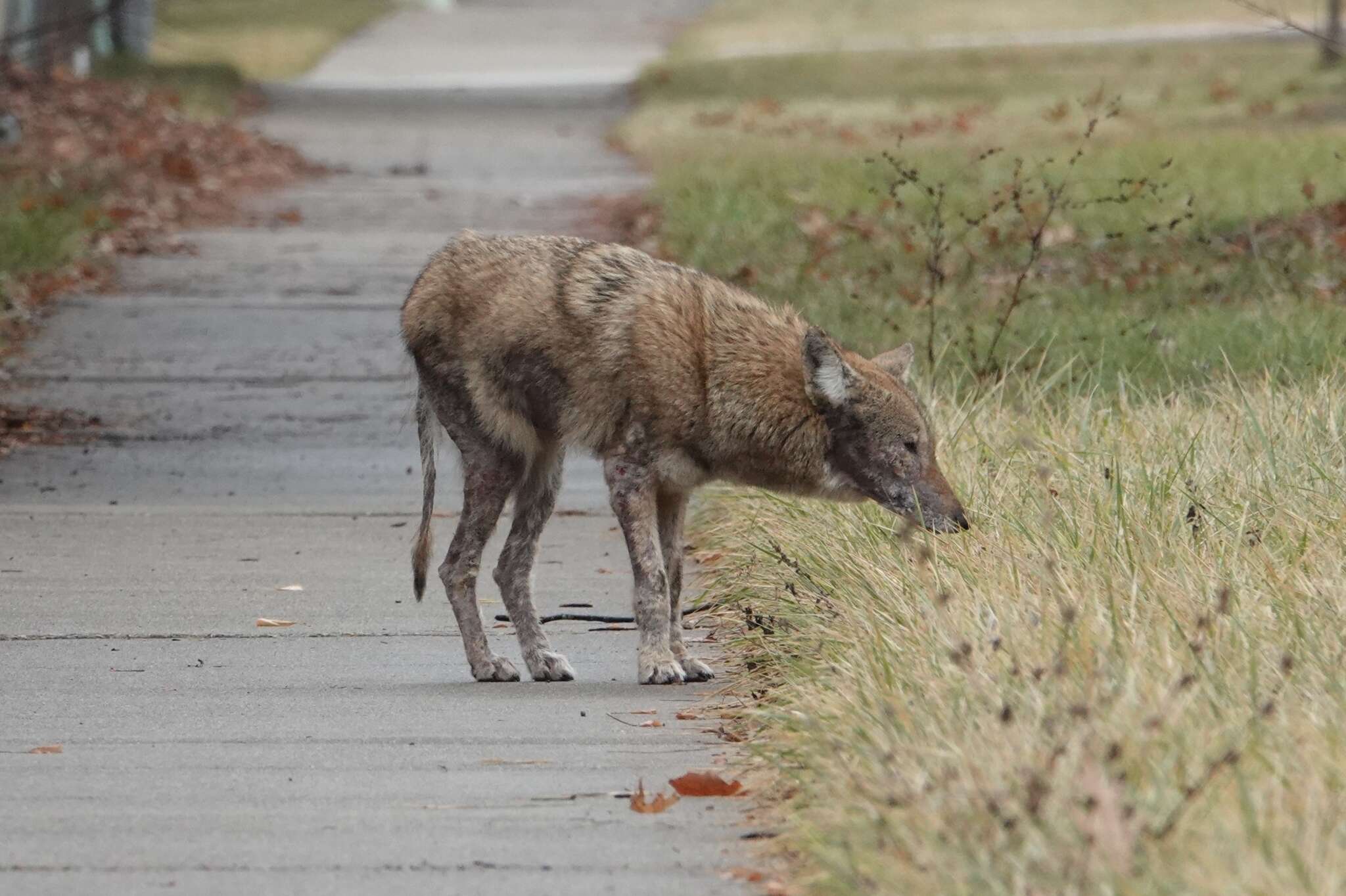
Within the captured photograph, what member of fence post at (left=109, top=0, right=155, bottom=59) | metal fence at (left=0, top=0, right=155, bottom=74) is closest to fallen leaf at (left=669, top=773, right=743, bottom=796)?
metal fence at (left=0, top=0, right=155, bottom=74)

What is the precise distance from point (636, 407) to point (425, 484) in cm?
100

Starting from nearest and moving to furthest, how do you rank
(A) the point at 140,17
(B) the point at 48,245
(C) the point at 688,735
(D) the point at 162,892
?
(D) the point at 162,892 < (C) the point at 688,735 < (B) the point at 48,245 < (A) the point at 140,17

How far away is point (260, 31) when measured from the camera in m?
42.5

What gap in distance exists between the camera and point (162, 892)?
4848 mm

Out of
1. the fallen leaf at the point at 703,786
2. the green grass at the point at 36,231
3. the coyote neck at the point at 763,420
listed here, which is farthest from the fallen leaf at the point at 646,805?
the green grass at the point at 36,231

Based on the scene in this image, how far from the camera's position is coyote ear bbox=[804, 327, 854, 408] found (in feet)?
23.7

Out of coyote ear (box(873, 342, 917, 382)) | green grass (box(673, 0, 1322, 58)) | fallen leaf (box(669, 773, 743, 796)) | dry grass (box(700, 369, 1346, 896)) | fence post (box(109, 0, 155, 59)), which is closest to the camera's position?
dry grass (box(700, 369, 1346, 896))

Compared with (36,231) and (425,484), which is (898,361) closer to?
(425,484)

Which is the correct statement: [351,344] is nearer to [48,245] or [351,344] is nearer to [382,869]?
[48,245]

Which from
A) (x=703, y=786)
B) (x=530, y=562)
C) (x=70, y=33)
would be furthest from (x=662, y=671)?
(x=70, y=33)

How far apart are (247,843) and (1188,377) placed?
6.50m

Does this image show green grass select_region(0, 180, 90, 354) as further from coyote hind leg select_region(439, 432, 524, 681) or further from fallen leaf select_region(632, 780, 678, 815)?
fallen leaf select_region(632, 780, 678, 815)

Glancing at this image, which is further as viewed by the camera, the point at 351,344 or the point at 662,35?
the point at 662,35

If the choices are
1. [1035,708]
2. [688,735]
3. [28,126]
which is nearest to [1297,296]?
[688,735]
